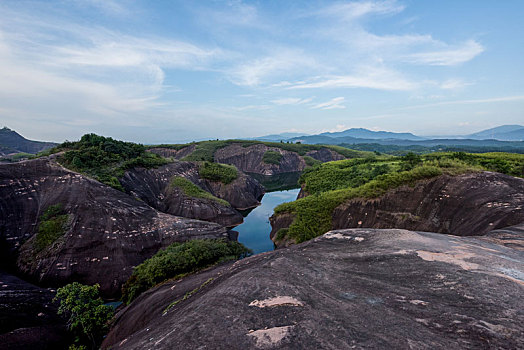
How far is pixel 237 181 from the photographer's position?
48.8 m

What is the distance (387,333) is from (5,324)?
1792cm

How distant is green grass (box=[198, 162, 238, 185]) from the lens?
47688 millimetres

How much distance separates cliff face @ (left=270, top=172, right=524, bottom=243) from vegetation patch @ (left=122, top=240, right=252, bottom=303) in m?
12.8

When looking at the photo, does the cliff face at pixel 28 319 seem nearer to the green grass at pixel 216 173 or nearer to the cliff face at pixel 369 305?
the cliff face at pixel 369 305

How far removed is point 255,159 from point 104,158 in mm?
62189

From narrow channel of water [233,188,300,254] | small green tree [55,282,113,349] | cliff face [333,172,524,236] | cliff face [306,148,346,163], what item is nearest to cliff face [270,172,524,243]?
cliff face [333,172,524,236]

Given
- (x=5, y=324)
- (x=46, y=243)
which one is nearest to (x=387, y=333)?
(x=5, y=324)

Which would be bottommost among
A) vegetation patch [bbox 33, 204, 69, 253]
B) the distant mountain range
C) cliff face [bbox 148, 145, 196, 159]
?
vegetation patch [bbox 33, 204, 69, 253]

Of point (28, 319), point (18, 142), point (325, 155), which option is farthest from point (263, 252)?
point (18, 142)

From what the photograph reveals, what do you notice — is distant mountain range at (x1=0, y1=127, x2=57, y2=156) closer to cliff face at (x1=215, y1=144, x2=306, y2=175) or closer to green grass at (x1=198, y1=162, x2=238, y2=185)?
cliff face at (x1=215, y1=144, x2=306, y2=175)

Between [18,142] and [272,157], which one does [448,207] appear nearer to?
[272,157]

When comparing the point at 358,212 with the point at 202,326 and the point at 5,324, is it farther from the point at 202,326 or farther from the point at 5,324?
the point at 5,324

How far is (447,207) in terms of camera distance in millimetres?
19125

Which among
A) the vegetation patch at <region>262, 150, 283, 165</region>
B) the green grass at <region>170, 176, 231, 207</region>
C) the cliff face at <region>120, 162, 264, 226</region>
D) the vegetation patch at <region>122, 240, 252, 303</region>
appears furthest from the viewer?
the vegetation patch at <region>262, 150, 283, 165</region>
